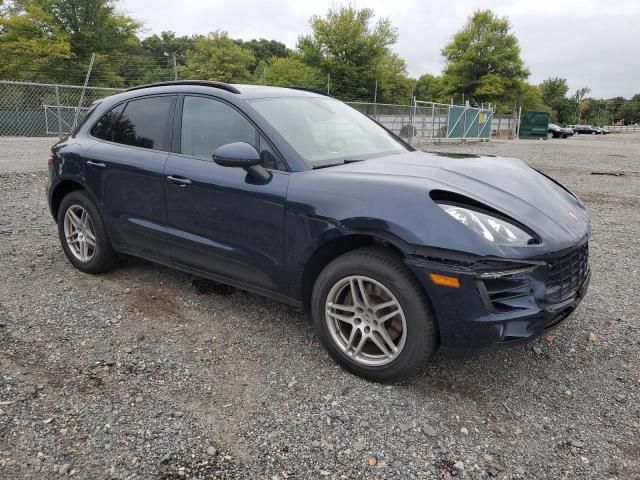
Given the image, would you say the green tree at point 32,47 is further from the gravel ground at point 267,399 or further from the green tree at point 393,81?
the gravel ground at point 267,399

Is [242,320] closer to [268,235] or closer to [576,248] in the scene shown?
[268,235]

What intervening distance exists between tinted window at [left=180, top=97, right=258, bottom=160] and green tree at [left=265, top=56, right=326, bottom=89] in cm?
3988

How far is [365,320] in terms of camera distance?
271 centimetres

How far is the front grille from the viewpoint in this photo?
2.47 m

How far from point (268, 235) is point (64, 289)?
211cm

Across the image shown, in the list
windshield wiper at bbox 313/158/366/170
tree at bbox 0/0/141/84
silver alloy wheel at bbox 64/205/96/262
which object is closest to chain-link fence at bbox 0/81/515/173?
silver alloy wheel at bbox 64/205/96/262

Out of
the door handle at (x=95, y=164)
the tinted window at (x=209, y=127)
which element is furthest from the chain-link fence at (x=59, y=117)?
the tinted window at (x=209, y=127)

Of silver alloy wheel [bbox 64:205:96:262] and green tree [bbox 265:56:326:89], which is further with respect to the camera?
green tree [bbox 265:56:326:89]

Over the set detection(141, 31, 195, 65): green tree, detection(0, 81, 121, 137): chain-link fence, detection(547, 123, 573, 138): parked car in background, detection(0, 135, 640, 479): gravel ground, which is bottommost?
detection(0, 135, 640, 479): gravel ground

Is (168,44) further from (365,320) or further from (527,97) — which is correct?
(365,320)

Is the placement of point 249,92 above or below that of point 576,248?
above

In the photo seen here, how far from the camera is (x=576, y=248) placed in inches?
103

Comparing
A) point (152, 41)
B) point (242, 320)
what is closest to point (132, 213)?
point (242, 320)

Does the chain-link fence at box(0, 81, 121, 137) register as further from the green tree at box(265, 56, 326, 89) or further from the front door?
the green tree at box(265, 56, 326, 89)
